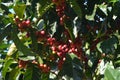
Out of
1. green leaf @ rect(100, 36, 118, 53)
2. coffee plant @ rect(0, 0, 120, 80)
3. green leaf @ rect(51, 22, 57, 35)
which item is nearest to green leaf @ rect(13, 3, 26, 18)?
coffee plant @ rect(0, 0, 120, 80)

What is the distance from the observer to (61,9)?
2.08 meters

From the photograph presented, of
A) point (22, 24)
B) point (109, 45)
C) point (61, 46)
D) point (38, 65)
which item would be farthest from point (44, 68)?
point (109, 45)

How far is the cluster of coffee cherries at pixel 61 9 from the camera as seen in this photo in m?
2.03

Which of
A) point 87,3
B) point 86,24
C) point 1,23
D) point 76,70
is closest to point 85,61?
point 76,70

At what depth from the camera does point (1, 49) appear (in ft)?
7.63

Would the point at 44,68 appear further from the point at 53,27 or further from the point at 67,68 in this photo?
the point at 53,27

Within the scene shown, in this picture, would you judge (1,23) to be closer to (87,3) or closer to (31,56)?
(31,56)

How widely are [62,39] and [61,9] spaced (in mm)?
195

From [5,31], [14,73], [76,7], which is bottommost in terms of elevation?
[14,73]

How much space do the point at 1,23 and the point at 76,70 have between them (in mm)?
513

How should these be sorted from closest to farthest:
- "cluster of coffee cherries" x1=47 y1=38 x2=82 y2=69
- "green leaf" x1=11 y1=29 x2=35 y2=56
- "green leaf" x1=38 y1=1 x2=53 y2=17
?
1. "green leaf" x1=11 y1=29 x2=35 y2=56
2. "cluster of coffee cherries" x1=47 y1=38 x2=82 y2=69
3. "green leaf" x1=38 y1=1 x2=53 y2=17

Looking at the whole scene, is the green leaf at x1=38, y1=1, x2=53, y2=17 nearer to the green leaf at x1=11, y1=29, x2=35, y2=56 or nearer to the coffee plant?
the coffee plant

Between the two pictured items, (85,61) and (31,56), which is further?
(85,61)

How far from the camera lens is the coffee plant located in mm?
2014
